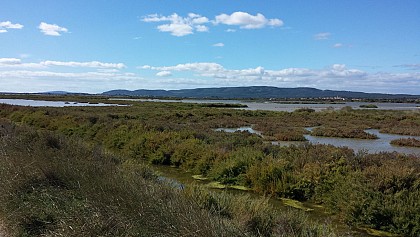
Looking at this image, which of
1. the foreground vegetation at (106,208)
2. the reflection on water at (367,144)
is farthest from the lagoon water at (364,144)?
the foreground vegetation at (106,208)

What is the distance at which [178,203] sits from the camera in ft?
19.4

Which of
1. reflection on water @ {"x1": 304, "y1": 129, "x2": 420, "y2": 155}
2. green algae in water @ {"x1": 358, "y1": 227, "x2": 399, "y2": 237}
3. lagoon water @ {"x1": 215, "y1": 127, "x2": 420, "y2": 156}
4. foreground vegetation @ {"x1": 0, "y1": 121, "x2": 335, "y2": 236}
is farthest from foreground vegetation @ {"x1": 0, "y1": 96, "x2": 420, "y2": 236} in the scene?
reflection on water @ {"x1": 304, "y1": 129, "x2": 420, "y2": 155}

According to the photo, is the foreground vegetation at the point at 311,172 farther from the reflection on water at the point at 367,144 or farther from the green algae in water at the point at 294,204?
the reflection on water at the point at 367,144

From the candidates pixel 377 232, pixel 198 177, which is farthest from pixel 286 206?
pixel 198 177

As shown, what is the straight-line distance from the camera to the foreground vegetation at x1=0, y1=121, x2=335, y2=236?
529cm

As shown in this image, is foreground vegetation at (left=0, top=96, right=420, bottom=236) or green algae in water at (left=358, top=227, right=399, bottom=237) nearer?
green algae in water at (left=358, top=227, right=399, bottom=237)

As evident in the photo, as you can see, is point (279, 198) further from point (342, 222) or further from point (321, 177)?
point (342, 222)

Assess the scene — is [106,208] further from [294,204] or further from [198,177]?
[198,177]

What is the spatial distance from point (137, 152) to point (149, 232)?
13.7 m

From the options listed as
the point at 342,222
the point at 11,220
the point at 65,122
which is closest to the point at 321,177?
the point at 342,222

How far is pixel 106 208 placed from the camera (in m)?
5.79

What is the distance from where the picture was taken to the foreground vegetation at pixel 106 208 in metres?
5.29

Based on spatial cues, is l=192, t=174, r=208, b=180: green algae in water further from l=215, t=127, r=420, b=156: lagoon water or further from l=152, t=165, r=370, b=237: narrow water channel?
l=215, t=127, r=420, b=156: lagoon water

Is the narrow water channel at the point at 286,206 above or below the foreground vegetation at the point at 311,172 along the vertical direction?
below
